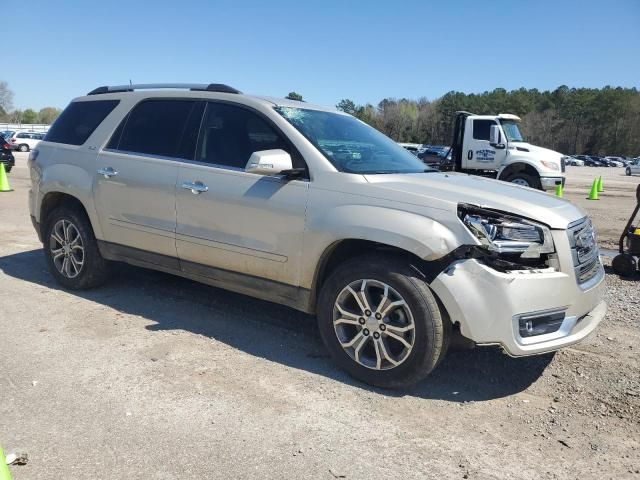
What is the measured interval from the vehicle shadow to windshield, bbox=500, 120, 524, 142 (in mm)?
11900

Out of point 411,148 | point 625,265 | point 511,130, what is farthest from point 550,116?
point 625,265

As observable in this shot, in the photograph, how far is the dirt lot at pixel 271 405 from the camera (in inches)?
106

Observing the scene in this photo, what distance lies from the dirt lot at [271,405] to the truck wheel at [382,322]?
17 centimetres

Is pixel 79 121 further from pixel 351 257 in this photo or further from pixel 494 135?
pixel 494 135

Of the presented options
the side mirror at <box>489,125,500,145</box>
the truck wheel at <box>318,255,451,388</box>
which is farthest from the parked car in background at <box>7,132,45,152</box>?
the truck wheel at <box>318,255,451,388</box>

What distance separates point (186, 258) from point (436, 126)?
112032 millimetres

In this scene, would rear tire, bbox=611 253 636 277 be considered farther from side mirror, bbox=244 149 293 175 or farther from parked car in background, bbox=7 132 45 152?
parked car in background, bbox=7 132 45 152

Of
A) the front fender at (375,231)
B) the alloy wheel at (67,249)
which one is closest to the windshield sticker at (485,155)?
the alloy wheel at (67,249)

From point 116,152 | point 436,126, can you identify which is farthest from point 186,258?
point 436,126

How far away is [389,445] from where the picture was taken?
9.41 feet

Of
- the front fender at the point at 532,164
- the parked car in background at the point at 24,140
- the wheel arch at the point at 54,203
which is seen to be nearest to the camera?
the wheel arch at the point at 54,203

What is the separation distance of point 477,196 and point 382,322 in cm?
100

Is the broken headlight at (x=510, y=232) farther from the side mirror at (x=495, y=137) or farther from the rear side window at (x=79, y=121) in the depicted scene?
the side mirror at (x=495, y=137)

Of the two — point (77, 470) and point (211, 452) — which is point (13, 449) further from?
point (211, 452)
